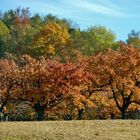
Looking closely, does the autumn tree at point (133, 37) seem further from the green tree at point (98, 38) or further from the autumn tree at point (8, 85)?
the autumn tree at point (8, 85)

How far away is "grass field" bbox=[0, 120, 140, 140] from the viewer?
1962 centimetres

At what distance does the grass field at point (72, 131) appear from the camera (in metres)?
19.6

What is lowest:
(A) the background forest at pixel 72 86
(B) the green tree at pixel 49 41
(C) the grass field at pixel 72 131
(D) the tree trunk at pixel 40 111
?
(C) the grass field at pixel 72 131

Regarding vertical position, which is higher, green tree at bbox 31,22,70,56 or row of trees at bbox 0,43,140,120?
green tree at bbox 31,22,70,56

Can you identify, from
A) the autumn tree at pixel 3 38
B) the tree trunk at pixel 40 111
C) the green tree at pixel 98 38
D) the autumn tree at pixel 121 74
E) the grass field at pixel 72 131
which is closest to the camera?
the grass field at pixel 72 131

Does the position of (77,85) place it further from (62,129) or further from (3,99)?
(62,129)

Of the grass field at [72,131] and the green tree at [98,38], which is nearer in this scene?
the grass field at [72,131]

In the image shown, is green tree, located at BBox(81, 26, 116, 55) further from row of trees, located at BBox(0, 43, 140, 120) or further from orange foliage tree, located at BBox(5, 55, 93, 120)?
orange foliage tree, located at BBox(5, 55, 93, 120)

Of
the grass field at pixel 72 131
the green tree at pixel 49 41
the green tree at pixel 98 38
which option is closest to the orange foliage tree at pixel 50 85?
the grass field at pixel 72 131

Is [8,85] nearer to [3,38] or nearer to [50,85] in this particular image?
[50,85]

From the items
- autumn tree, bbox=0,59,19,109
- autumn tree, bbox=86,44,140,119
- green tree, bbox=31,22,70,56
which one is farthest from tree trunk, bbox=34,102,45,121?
green tree, bbox=31,22,70,56

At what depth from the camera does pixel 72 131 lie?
21203 mm

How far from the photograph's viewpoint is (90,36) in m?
112

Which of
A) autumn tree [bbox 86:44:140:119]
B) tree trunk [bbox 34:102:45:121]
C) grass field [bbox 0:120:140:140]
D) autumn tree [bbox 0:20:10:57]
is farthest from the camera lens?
autumn tree [bbox 0:20:10:57]
